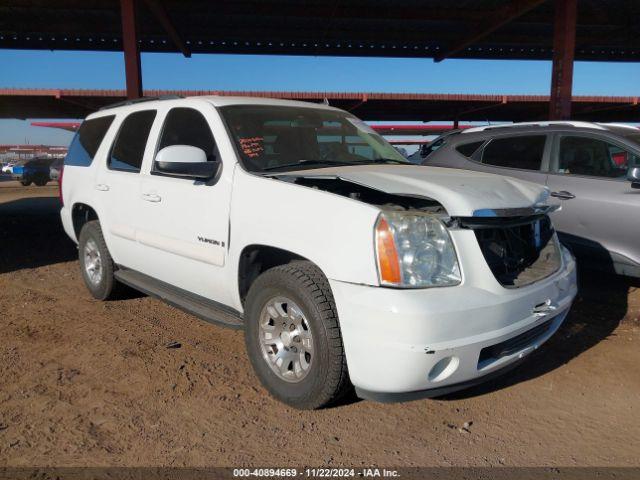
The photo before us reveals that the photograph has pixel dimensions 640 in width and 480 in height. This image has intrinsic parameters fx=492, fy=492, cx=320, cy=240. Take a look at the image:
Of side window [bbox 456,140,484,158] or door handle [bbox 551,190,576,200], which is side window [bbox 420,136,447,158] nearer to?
side window [bbox 456,140,484,158]

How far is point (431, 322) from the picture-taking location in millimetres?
2273

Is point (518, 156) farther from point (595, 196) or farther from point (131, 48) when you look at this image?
point (131, 48)

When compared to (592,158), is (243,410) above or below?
below

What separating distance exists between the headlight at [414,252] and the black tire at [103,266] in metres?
3.16

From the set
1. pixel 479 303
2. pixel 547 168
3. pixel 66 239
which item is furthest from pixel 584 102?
pixel 479 303

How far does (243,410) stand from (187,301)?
103 centimetres

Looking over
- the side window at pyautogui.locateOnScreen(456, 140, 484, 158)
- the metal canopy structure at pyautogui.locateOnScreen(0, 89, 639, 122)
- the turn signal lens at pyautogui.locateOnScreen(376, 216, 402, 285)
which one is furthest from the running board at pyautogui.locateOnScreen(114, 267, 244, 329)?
the metal canopy structure at pyautogui.locateOnScreen(0, 89, 639, 122)

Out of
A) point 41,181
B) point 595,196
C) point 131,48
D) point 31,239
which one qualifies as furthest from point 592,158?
point 41,181

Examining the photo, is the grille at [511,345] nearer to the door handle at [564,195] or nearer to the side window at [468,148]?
the door handle at [564,195]

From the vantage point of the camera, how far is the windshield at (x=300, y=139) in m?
3.41

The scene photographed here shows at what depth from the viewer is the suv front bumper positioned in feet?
7.49

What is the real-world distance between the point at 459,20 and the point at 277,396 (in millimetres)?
14109

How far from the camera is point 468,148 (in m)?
6.19

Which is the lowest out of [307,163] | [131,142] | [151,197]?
[151,197]
